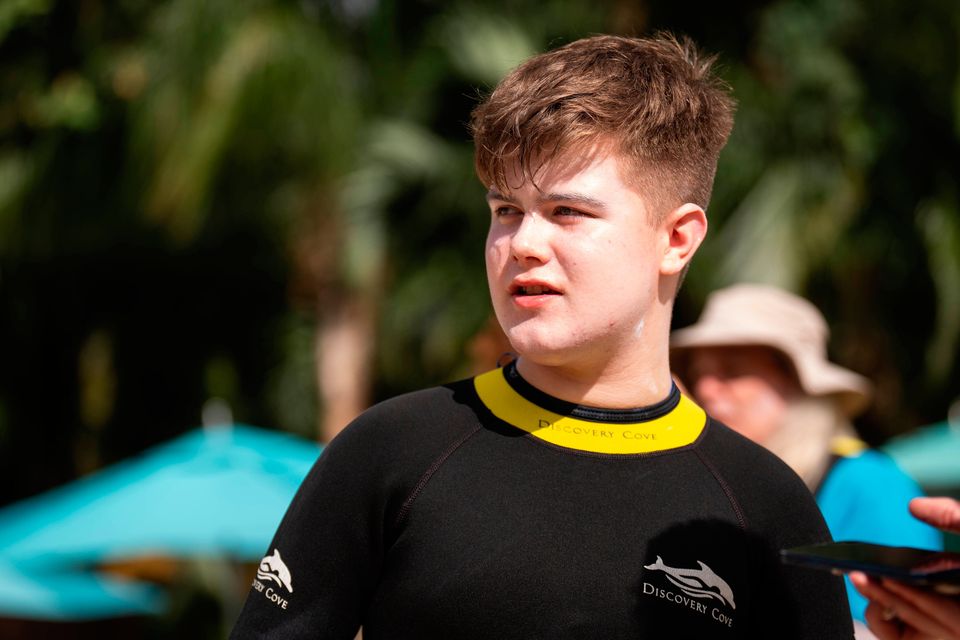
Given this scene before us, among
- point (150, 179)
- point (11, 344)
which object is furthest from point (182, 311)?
point (150, 179)

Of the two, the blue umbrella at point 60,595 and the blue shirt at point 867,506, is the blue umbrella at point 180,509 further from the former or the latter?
the blue shirt at point 867,506

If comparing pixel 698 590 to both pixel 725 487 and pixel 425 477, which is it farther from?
pixel 425 477

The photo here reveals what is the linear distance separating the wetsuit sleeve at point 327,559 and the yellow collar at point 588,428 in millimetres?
243

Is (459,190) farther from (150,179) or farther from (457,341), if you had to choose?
(150,179)

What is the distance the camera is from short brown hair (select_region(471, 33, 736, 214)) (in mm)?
2008

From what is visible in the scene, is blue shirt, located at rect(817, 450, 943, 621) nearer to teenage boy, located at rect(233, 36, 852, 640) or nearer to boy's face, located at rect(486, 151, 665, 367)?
teenage boy, located at rect(233, 36, 852, 640)

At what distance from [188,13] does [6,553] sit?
5.03 meters

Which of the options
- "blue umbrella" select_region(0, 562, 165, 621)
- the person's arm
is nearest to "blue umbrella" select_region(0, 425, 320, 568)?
"blue umbrella" select_region(0, 562, 165, 621)

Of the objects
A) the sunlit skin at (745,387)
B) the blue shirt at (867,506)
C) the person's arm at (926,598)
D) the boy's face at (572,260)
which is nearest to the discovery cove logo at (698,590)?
the person's arm at (926,598)

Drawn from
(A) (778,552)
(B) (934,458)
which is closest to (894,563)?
(A) (778,552)

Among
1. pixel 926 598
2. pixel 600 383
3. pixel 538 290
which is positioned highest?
pixel 538 290

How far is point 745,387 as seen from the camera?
12.9 ft

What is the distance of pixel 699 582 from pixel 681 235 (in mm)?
605

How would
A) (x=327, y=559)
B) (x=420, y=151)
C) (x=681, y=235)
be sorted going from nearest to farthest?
(x=327, y=559) < (x=681, y=235) < (x=420, y=151)
